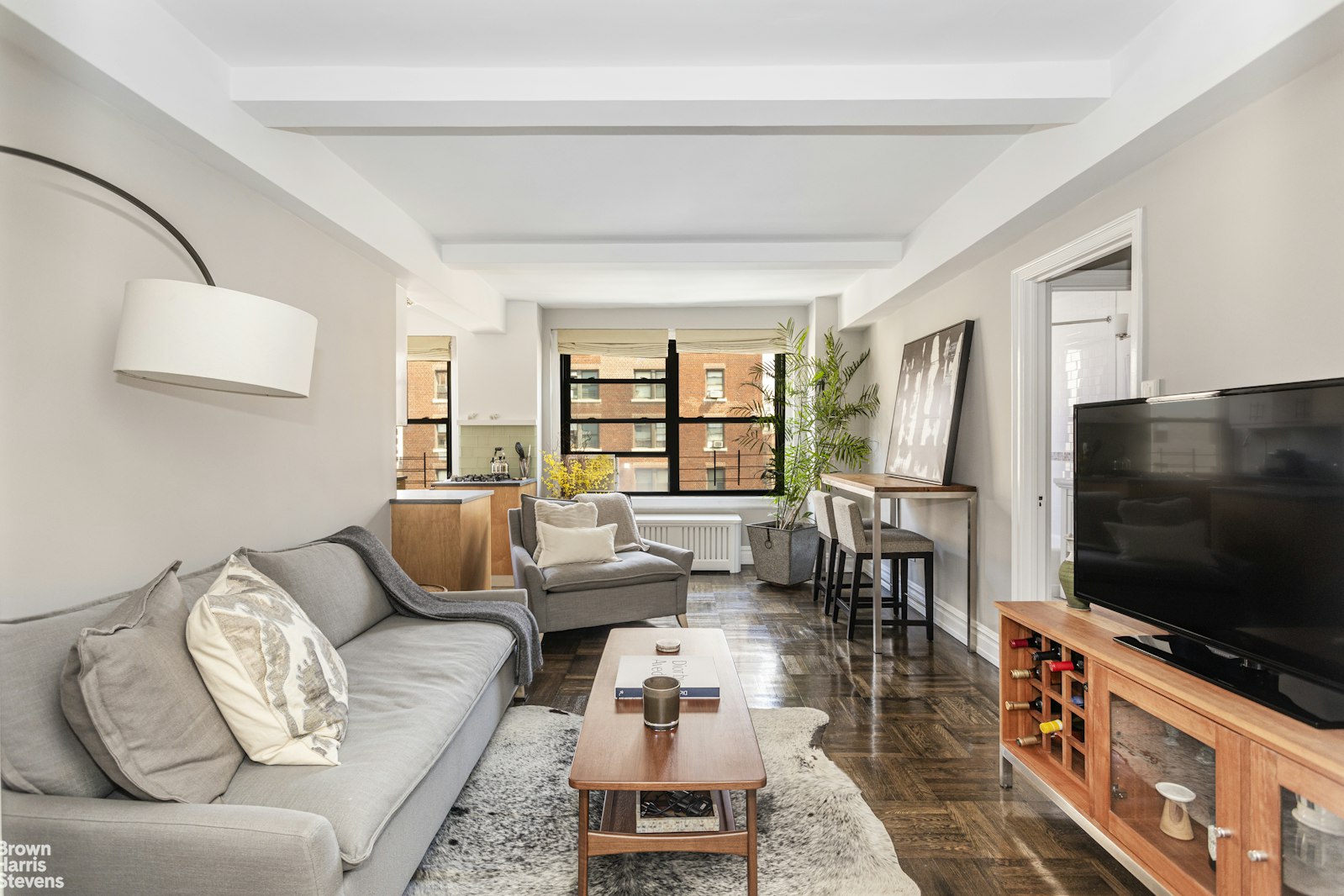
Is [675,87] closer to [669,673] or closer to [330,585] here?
[669,673]

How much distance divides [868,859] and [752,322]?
5.52 m

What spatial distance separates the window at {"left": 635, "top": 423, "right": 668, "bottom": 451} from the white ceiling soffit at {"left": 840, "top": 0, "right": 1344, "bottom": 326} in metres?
3.87

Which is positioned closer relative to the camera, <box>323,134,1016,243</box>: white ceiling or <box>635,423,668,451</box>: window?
<box>323,134,1016,243</box>: white ceiling

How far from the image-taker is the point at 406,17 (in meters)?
2.25

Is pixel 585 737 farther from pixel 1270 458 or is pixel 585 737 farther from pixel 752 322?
pixel 752 322

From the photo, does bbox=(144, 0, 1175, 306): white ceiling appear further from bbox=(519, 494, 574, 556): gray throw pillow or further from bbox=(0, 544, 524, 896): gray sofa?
bbox=(519, 494, 574, 556): gray throw pillow

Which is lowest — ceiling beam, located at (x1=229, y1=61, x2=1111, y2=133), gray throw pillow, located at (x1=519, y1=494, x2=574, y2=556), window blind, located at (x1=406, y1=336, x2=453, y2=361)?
gray throw pillow, located at (x1=519, y1=494, x2=574, y2=556)

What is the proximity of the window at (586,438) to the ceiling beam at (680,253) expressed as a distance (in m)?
2.60

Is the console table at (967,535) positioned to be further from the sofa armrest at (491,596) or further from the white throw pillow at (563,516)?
the sofa armrest at (491,596)

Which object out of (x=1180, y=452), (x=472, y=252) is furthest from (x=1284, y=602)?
(x=472, y=252)

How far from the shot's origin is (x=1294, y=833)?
145 centimetres

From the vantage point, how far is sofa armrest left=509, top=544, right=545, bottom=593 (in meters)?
4.23

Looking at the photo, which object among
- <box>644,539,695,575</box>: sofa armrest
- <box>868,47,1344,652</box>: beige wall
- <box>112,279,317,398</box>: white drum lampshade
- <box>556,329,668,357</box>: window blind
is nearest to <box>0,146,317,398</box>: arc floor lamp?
<box>112,279,317,398</box>: white drum lampshade

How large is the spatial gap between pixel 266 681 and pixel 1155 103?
3.12m
